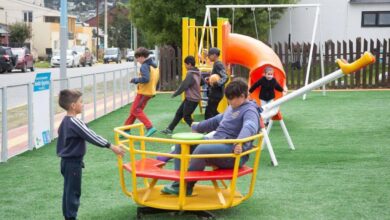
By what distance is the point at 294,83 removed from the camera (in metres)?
24.4

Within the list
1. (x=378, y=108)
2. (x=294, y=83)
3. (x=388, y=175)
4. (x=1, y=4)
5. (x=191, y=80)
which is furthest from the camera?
(x=1, y=4)

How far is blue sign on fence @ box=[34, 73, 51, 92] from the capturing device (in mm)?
10930

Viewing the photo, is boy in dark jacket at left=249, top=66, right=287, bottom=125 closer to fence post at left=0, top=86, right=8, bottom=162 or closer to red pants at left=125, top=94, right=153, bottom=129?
red pants at left=125, top=94, right=153, bottom=129

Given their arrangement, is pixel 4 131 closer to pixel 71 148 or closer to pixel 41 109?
pixel 41 109

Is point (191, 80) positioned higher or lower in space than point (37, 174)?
higher

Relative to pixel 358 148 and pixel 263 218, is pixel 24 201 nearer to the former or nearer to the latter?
pixel 263 218

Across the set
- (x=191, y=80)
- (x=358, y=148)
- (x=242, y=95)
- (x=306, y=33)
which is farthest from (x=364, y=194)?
(x=306, y=33)

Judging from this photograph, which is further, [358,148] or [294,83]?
[294,83]

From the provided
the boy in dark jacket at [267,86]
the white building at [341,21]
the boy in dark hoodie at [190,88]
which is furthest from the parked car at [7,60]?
the boy in dark jacket at [267,86]

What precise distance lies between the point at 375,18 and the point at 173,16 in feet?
34.5

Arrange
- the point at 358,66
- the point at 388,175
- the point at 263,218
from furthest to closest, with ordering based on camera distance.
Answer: the point at 388,175 < the point at 358,66 < the point at 263,218

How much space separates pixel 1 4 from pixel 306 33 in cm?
5145

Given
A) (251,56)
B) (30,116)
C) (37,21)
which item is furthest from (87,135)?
(37,21)

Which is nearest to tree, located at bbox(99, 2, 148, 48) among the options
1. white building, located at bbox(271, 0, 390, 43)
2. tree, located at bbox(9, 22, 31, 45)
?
tree, located at bbox(9, 22, 31, 45)
